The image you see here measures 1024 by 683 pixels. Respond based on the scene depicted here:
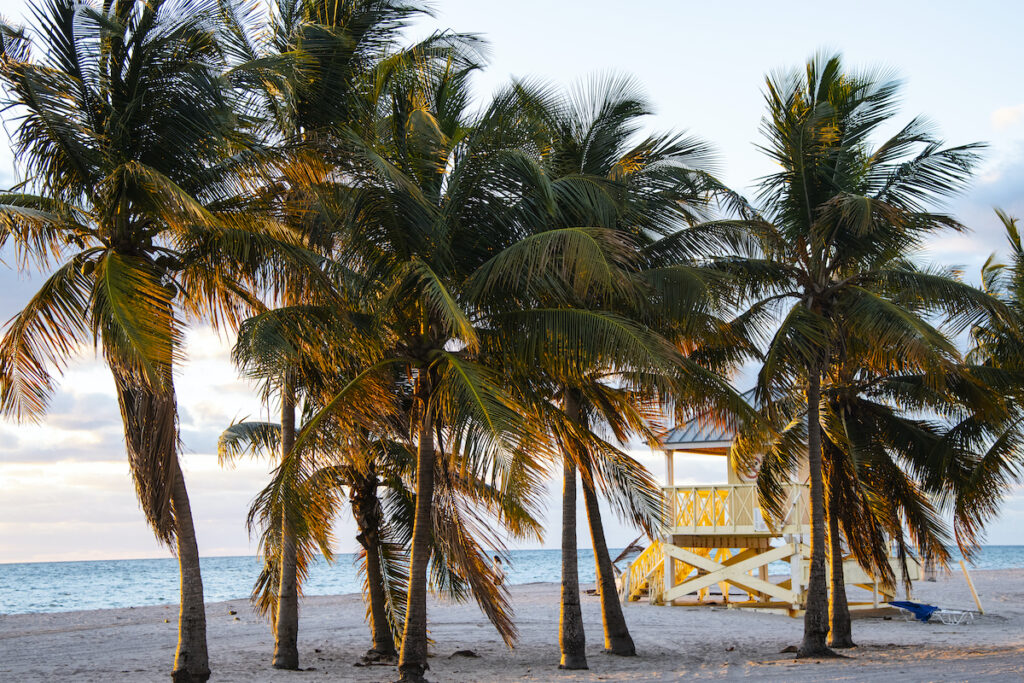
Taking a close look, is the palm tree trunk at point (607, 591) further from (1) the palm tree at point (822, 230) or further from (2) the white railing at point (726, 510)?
(2) the white railing at point (726, 510)

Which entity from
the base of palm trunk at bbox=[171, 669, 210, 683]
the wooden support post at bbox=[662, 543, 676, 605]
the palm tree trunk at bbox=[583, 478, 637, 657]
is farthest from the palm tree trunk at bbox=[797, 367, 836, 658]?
the wooden support post at bbox=[662, 543, 676, 605]

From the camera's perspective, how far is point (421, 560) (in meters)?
10.4

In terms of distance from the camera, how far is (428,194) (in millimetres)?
10625

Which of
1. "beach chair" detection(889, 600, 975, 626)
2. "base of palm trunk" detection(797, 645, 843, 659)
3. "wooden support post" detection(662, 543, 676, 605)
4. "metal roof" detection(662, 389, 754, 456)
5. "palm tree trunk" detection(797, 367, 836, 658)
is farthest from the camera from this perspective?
"wooden support post" detection(662, 543, 676, 605)

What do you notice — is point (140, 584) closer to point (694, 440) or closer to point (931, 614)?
point (694, 440)

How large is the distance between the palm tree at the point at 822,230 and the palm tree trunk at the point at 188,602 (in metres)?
7.88

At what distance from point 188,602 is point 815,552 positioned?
29.2ft

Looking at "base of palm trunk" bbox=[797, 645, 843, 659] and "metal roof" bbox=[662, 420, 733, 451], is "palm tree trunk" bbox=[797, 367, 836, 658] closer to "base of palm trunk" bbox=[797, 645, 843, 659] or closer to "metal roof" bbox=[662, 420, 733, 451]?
"base of palm trunk" bbox=[797, 645, 843, 659]

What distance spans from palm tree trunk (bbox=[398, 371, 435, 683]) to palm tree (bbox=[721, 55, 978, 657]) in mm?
5181

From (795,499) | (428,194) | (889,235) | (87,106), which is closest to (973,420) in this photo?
(889,235)

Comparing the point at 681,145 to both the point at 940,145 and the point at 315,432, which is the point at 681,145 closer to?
the point at 940,145

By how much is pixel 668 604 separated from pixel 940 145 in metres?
13.8

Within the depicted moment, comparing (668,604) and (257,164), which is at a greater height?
(257,164)

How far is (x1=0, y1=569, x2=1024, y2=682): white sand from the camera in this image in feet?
38.4
